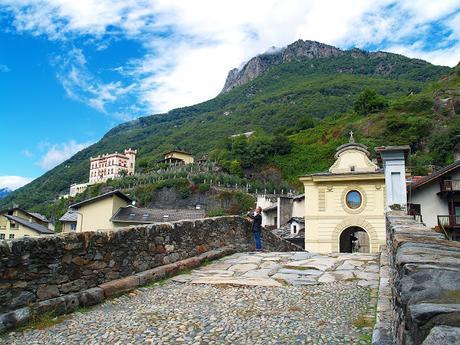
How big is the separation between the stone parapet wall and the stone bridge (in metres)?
0.01

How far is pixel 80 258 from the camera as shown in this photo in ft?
18.0

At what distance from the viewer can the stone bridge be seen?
2482 mm

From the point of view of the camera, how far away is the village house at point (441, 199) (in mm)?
23766

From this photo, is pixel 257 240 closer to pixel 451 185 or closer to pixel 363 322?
pixel 363 322

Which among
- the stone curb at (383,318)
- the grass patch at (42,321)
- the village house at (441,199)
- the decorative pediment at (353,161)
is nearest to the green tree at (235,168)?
the decorative pediment at (353,161)

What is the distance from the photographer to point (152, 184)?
7512 cm

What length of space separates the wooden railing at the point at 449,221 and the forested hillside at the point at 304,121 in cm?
2284

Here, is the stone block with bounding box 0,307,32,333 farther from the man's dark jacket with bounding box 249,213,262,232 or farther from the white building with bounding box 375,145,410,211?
the white building with bounding box 375,145,410,211

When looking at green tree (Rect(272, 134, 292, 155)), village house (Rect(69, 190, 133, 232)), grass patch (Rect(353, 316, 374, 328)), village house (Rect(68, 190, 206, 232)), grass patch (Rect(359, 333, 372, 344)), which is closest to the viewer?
grass patch (Rect(359, 333, 372, 344))

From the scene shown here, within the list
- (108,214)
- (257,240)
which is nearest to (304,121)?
(108,214)

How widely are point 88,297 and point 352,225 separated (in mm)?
21286

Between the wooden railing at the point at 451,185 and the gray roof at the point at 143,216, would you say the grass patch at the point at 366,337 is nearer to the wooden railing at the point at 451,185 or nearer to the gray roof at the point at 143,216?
the wooden railing at the point at 451,185

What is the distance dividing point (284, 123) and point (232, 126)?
2060 cm

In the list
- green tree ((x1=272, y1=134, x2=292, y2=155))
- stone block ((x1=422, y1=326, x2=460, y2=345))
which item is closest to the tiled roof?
stone block ((x1=422, y1=326, x2=460, y2=345))
